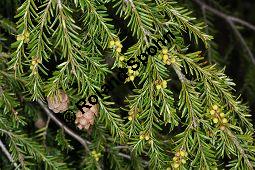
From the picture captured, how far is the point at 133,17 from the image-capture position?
129cm

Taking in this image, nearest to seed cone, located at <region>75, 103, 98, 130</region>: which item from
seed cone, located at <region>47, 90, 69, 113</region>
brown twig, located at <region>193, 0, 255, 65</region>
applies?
seed cone, located at <region>47, 90, 69, 113</region>

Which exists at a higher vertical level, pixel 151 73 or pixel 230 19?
pixel 151 73

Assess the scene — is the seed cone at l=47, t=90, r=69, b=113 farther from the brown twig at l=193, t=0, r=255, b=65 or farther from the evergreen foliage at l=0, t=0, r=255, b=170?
the brown twig at l=193, t=0, r=255, b=65

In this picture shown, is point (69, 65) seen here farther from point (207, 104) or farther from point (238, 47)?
point (238, 47)

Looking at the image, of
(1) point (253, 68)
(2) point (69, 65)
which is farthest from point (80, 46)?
(1) point (253, 68)

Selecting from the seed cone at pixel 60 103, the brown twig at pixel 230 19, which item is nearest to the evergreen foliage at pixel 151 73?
the seed cone at pixel 60 103

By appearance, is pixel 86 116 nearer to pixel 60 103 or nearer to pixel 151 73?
pixel 60 103

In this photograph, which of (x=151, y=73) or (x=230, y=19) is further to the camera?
(x=230, y=19)

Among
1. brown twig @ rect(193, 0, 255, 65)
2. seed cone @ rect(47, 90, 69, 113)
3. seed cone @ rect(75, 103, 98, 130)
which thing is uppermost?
seed cone @ rect(47, 90, 69, 113)

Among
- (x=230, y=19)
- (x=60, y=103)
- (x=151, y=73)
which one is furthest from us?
(x=230, y=19)

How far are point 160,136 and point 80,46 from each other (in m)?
0.61

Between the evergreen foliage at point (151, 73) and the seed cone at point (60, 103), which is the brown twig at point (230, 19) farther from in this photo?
the seed cone at point (60, 103)

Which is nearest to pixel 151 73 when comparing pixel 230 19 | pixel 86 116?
pixel 86 116

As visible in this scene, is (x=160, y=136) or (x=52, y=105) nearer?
(x=52, y=105)
